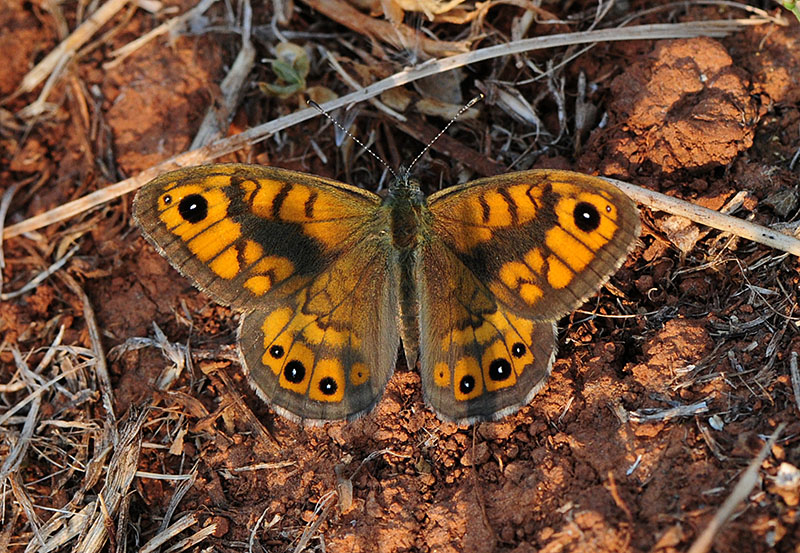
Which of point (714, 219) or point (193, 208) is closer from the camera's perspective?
point (193, 208)

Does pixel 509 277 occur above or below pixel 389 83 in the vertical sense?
below

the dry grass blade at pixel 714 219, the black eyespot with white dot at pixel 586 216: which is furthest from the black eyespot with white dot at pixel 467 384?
the dry grass blade at pixel 714 219

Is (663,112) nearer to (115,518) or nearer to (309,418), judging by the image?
(309,418)

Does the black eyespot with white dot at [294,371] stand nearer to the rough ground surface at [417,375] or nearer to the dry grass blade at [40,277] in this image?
the rough ground surface at [417,375]

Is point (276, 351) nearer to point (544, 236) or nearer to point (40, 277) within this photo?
point (544, 236)

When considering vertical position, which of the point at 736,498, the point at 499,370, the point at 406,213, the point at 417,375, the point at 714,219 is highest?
the point at 406,213

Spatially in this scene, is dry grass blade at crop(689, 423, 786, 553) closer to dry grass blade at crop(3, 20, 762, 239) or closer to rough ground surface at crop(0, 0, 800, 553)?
rough ground surface at crop(0, 0, 800, 553)

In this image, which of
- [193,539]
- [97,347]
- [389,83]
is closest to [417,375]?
[193,539]
